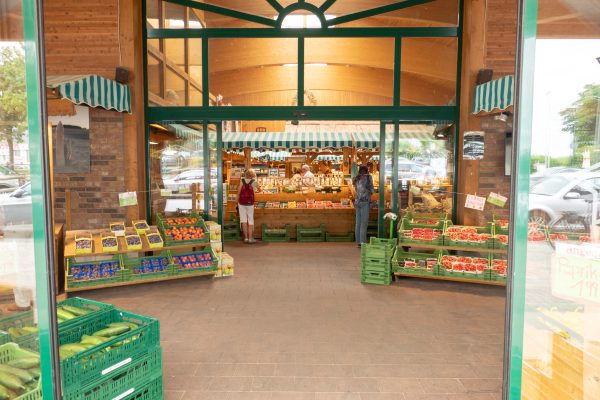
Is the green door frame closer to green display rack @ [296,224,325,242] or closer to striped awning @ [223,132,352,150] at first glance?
striped awning @ [223,132,352,150]

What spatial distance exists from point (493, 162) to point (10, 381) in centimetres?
723

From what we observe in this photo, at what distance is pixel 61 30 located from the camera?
7094mm

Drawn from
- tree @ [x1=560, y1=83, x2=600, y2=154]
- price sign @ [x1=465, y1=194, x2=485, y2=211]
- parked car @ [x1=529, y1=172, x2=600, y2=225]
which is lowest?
price sign @ [x1=465, y1=194, x2=485, y2=211]

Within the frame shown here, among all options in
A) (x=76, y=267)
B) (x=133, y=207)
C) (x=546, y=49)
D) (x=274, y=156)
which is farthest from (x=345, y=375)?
(x=274, y=156)

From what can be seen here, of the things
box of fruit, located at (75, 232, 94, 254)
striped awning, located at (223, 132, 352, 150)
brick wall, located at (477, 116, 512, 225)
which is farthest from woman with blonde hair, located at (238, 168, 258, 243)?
brick wall, located at (477, 116, 512, 225)

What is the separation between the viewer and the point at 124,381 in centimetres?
281

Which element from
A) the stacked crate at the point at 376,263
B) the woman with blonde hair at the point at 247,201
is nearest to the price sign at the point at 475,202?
the stacked crate at the point at 376,263

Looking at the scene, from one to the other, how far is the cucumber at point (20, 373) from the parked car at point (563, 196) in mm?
2442

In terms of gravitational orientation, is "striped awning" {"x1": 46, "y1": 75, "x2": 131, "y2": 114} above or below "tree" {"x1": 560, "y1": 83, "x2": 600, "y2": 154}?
above

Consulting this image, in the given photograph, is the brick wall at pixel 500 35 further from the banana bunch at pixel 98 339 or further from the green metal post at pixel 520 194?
the banana bunch at pixel 98 339

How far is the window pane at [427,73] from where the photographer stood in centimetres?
793

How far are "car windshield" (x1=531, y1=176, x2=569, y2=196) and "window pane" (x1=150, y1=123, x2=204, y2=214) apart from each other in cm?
711

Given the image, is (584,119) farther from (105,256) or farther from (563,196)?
(105,256)

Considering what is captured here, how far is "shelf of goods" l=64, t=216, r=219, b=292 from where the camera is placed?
20.0 ft
